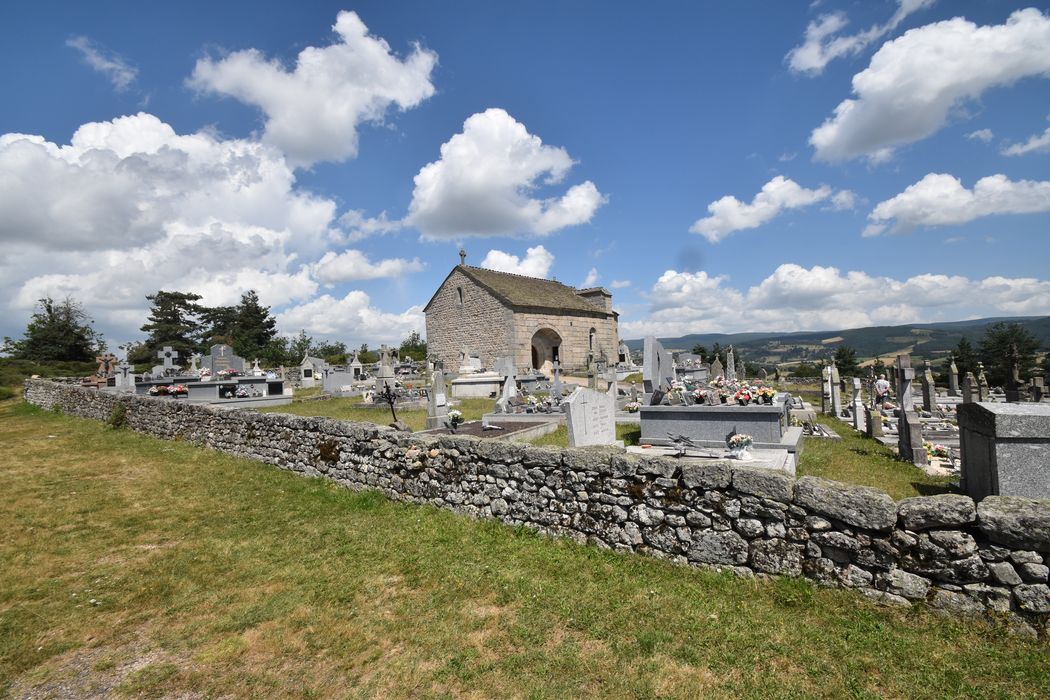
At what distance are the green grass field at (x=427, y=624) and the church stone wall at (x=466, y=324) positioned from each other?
90.5 feet

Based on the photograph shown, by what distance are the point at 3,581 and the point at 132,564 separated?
93 cm

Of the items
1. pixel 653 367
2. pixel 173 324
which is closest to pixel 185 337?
pixel 173 324

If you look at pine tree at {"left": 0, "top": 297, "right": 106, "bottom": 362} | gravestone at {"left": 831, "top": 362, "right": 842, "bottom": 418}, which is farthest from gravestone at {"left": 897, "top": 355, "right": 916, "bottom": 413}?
pine tree at {"left": 0, "top": 297, "right": 106, "bottom": 362}

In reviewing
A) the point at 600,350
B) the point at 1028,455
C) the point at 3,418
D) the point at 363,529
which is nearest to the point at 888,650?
the point at 1028,455

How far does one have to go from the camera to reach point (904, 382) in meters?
9.72

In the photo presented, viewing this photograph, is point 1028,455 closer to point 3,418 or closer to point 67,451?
point 67,451

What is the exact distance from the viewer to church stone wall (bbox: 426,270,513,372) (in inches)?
1316

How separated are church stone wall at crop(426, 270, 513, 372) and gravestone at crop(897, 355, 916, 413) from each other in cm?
2356

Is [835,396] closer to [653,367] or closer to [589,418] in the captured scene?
[653,367]

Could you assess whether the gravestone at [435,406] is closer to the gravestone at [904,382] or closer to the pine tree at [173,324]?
the gravestone at [904,382]

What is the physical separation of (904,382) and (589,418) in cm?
670

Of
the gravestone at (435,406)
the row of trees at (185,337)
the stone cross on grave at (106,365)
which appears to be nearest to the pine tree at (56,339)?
the row of trees at (185,337)

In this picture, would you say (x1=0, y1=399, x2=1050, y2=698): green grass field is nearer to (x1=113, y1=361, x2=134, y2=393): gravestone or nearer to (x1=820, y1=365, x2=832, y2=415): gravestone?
(x1=820, y1=365, x2=832, y2=415): gravestone

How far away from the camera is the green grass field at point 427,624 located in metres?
2.86
